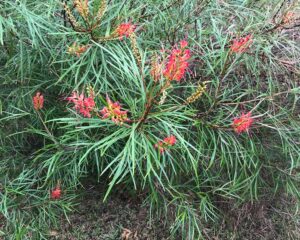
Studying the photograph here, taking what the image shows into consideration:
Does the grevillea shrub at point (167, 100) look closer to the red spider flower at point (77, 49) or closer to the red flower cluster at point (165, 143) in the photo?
the red spider flower at point (77, 49)

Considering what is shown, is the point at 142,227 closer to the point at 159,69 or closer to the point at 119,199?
the point at 119,199

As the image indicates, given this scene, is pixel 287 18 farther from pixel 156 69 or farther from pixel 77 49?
pixel 77 49

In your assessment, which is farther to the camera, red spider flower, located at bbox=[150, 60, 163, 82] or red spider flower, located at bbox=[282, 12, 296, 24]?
red spider flower, located at bbox=[282, 12, 296, 24]

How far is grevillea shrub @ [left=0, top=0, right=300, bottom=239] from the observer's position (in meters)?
2.15

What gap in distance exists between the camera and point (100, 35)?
6.48 feet

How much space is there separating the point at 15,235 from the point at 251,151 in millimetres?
1295

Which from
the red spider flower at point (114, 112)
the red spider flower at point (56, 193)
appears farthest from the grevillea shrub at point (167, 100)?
the red spider flower at point (114, 112)

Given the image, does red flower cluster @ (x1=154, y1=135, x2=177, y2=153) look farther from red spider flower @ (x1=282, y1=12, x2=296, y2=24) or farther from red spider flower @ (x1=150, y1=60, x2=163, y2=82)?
red spider flower @ (x1=282, y1=12, x2=296, y2=24)

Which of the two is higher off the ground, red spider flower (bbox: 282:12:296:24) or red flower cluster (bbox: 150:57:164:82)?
red flower cluster (bbox: 150:57:164:82)

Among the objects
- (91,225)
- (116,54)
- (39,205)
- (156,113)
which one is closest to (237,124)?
(156,113)

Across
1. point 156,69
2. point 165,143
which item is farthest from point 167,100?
point 156,69

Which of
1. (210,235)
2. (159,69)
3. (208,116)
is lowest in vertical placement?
(210,235)

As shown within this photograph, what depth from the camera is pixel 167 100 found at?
2213mm

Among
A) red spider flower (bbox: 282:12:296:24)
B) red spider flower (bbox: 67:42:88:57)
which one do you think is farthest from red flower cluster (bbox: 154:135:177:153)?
red spider flower (bbox: 282:12:296:24)
